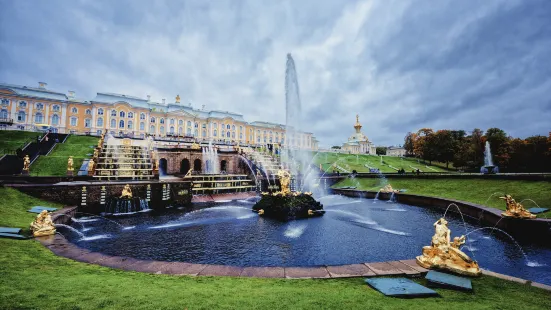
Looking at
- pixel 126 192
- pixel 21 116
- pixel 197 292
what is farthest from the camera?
pixel 21 116

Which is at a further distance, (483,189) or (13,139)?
(13,139)

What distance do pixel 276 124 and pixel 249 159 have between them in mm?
80103

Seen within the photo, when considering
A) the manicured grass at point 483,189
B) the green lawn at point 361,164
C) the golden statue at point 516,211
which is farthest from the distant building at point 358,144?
the golden statue at point 516,211

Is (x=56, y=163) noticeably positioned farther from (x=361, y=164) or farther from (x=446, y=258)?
(x=361, y=164)

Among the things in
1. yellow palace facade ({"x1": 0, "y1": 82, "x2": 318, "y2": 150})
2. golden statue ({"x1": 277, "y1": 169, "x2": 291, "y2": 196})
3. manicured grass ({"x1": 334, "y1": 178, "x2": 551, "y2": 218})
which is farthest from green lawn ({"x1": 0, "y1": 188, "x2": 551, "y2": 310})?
yellow palace facade ({"x1": 0, "y1": 82, "x2": 318, "y2": 150})

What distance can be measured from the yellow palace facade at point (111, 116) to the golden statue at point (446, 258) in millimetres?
52463

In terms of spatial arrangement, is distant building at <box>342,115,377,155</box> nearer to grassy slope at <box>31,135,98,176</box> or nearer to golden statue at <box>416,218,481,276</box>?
grassy slope at <box>31,135,98,176</box>

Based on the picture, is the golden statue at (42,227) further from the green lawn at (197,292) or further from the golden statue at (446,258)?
the golden statue at (446,258)

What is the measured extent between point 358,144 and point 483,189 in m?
96.7

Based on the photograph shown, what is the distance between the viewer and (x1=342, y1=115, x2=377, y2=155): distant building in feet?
377

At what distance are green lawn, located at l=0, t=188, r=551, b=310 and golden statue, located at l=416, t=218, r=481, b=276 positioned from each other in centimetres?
34

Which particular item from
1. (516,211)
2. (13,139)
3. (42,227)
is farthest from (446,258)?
(13,139)

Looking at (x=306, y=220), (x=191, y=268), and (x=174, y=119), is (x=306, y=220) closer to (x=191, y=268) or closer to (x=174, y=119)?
(x=191, y=268)

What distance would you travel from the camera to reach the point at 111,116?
75.8 meters
